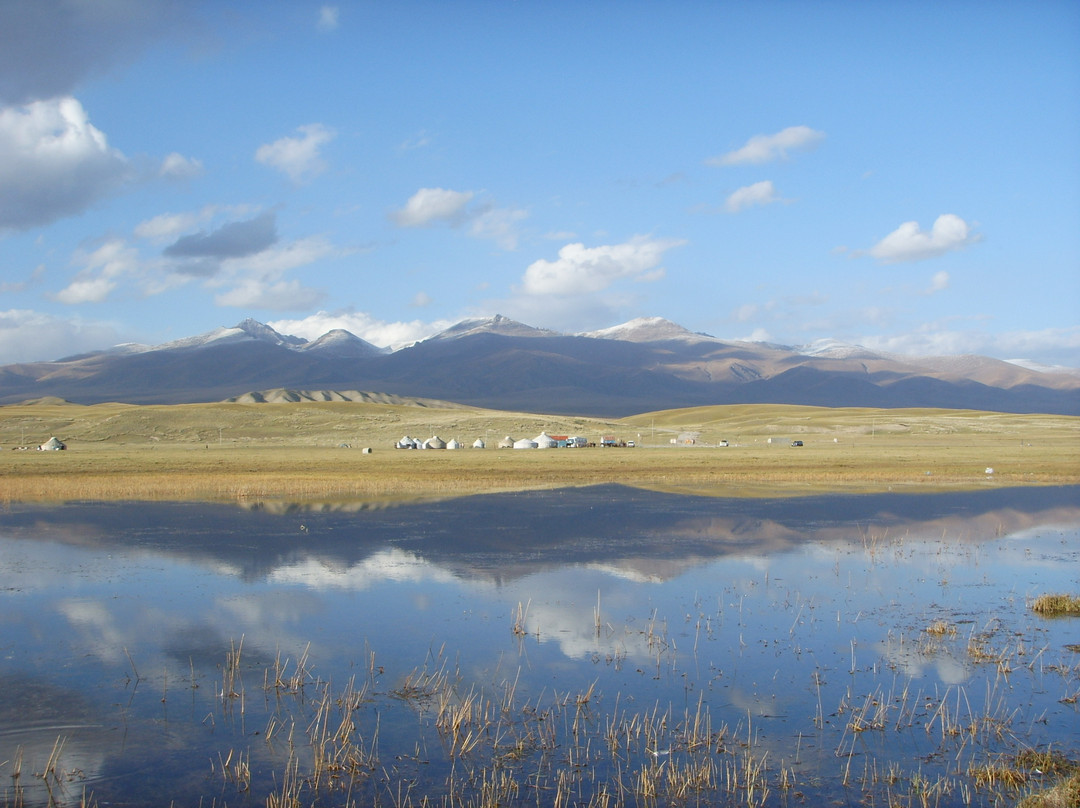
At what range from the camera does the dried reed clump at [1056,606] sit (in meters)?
16.6

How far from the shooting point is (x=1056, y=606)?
16.8 m

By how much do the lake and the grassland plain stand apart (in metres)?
→ 16.7

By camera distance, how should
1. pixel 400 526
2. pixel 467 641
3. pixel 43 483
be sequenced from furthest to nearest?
pixel 43 483
pixel 400 526
pixel 467 641

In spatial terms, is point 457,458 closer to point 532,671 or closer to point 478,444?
point 478,444

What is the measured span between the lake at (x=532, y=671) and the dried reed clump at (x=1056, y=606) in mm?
368

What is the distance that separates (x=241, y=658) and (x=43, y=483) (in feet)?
119

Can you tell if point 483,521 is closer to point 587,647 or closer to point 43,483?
point 587,647

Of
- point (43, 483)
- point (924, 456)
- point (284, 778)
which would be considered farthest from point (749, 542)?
point (924, 456)

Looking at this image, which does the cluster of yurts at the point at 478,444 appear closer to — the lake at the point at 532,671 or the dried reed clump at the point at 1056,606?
the lake at the point at 532,671

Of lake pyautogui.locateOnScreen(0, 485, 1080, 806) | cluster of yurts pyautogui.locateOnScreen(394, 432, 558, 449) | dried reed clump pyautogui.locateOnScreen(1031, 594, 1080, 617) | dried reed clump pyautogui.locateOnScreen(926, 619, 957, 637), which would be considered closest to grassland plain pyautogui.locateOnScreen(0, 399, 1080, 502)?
cluster of yurts pyautogui.locateOnScreen(394, 432, 558, 449)

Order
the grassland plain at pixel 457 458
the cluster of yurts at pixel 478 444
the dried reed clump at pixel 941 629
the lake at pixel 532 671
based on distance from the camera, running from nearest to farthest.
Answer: the lake at pixel 532 671
the dried reed clump at pixel 941 629
the grassland plain at pixel 457 458
the cluster of yurts at pixel 478 444

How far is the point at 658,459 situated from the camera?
65188 millimetres

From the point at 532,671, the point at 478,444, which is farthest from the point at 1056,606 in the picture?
the point at 478,444

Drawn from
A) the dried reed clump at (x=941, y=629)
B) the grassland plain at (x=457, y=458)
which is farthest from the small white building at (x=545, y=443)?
the dried reed clump at (x=941, y=629)
